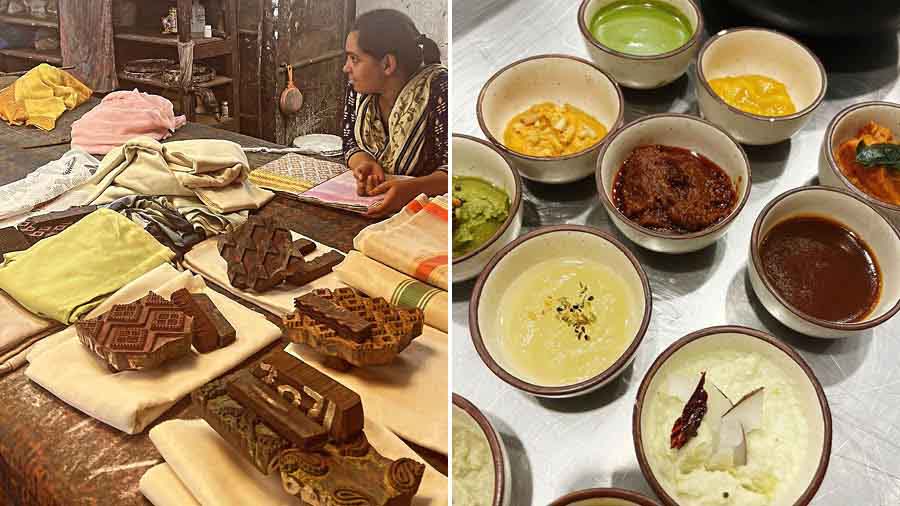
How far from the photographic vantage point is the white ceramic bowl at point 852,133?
1.07 m

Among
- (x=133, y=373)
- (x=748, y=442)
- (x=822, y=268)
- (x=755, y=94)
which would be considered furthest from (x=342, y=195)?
(x=755, y=94)

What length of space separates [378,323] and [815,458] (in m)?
0.49

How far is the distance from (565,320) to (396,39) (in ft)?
1.30

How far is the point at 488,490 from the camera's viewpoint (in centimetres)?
66

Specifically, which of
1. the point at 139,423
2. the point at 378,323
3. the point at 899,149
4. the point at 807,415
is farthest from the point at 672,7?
the point at 139,423

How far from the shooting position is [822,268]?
3.43 feet

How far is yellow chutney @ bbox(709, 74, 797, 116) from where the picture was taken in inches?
50.7

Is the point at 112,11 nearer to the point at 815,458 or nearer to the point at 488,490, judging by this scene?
the point at 488,490

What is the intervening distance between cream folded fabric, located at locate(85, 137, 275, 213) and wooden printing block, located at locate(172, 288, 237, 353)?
0.17 meters

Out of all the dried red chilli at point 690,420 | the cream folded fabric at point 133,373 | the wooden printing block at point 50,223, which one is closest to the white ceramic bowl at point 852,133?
the dried red chilli at point 690,420

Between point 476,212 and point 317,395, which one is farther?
point 476,212

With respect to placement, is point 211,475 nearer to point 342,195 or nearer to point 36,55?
point 342,195

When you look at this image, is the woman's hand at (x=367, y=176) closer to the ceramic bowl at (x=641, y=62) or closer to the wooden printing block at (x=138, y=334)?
the wooden printing block at (x=138, y=334)

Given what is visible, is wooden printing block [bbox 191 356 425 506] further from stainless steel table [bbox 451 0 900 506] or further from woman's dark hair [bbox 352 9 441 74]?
woman's dark hair [bbox 352 9 441 74]
